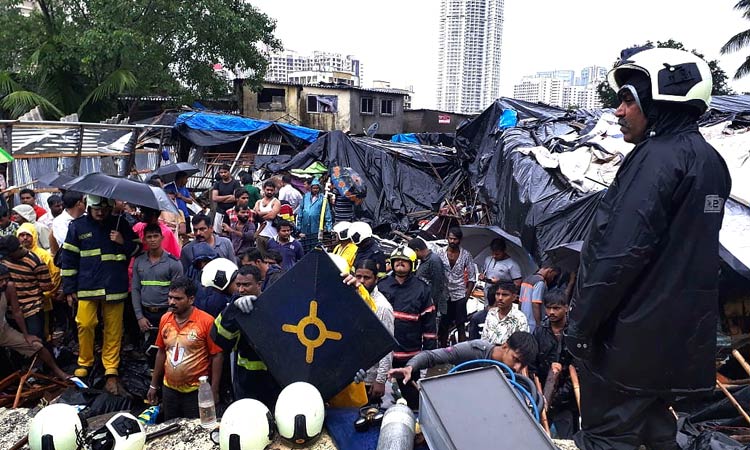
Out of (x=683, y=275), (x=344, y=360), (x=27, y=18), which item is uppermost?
(x=27, y=18)

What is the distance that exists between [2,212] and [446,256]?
5215 millimetres

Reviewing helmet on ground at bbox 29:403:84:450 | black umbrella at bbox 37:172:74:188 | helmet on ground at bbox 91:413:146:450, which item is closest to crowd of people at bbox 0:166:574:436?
black umbrella at bbox 37:172:74:188

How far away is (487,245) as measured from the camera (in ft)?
24.7

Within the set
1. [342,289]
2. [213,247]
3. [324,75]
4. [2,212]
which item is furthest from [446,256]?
[324,75]

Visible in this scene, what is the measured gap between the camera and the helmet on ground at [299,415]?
9.06 feet

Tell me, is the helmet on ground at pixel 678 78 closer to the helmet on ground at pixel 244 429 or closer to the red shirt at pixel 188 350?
the helmet on ground at pixel 244 429

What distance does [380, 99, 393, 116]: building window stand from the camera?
27047 millimetres

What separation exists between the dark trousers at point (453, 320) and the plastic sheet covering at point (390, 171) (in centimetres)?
789

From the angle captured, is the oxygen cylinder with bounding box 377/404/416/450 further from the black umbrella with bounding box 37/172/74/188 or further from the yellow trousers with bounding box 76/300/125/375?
the black umbrella with bounding box 37/172/74/188

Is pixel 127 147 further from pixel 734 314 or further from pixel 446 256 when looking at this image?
pixel 734 314

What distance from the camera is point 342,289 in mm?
3053

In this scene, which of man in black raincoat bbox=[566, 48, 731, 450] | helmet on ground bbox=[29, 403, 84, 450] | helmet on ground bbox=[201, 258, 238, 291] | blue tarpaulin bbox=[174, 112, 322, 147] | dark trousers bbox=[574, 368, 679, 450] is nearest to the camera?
man in black raincoat bbox=[566, 48, 731, 450]

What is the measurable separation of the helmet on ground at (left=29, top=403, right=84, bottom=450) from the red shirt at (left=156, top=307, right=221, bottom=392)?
1.10 metres

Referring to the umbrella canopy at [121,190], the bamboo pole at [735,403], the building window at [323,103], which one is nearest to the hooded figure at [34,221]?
the umbrella canopy at [121,190]
